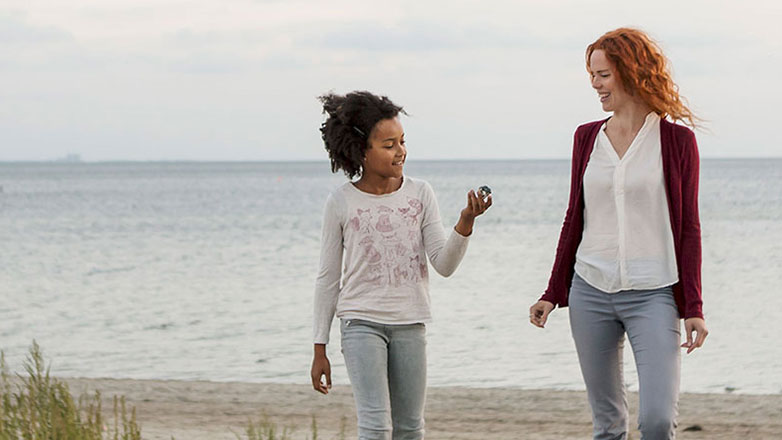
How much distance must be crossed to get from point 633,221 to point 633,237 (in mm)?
55

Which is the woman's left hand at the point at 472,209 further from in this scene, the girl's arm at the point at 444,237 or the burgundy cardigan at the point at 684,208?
the burgundy cardigan at the point at 684,208

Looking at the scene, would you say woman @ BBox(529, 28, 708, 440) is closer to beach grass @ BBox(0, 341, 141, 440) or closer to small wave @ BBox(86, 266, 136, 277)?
beach grass @ BBox(0, 341, 141, 440)

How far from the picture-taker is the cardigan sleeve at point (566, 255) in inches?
160

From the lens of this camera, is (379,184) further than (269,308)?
No

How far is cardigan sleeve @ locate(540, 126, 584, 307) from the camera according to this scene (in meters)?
4.06

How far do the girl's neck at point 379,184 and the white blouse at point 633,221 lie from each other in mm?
736

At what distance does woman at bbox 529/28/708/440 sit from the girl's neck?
66 centimetres

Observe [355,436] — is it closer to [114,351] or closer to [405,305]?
[405,305]

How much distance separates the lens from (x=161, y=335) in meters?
15.3

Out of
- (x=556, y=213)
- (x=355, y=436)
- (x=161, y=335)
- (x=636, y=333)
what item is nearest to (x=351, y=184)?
(x=636, y=333)

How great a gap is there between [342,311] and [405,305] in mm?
232

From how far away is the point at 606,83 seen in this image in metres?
3.96

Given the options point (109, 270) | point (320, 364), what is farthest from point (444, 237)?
point (109, 270)

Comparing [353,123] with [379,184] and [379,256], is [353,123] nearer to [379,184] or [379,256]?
[379,184]
